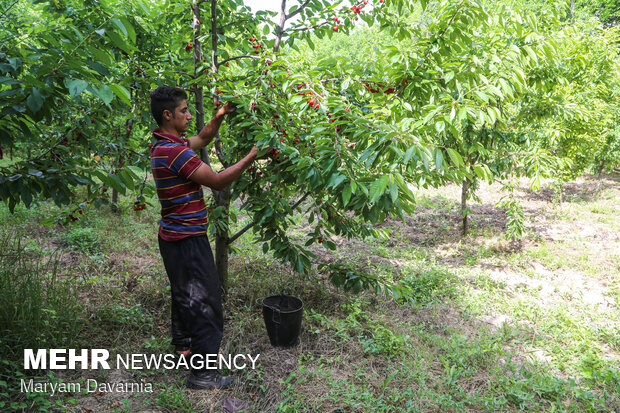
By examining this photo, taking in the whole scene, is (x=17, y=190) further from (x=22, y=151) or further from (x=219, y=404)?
(x=22, y=151)

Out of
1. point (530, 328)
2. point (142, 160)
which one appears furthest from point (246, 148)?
point (530, 328)

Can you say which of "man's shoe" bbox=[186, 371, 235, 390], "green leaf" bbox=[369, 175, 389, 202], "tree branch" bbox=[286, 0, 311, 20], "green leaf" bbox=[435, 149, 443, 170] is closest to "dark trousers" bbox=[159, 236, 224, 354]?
"man's shoe" bbox=[186, 371, 235, 390]

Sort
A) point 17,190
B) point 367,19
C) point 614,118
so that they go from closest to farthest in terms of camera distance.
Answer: point 17,190
point 367,19
point 614,118

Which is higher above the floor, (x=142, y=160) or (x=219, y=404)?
(x=142, y=160)

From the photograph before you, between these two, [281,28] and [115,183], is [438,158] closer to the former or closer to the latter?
[115,183]

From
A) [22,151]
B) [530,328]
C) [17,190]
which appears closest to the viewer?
[17,190]

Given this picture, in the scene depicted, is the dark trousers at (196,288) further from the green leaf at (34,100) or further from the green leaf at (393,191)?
the green leaf at (393,191)

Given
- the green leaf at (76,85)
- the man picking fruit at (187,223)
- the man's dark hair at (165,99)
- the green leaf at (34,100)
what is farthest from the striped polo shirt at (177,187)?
the green leaf at (76,85)

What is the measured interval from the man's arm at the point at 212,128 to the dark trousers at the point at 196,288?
72cm

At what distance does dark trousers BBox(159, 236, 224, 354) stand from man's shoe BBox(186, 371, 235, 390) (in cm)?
14

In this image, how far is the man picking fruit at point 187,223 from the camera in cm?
225

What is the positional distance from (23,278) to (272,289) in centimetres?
202

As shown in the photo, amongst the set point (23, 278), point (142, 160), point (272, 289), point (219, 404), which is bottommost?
point (219, 404)

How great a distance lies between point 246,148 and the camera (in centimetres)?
288
